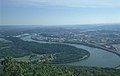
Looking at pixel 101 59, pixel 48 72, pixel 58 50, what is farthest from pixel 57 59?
pixel 48 72

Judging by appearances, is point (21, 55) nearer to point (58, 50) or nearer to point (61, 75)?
point (58, 50)

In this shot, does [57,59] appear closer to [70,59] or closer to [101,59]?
[70,59]

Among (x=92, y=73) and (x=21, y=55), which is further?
(x=21, y=55)

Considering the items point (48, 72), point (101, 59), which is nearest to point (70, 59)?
point (101, 59)

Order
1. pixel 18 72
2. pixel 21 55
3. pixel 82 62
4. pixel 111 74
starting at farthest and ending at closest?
1. pixel 21 55
2. pixel 82 62
3. pixel 111 74
4. pixel 18 72

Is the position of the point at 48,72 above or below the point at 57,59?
above

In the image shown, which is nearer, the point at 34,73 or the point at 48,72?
the point at 34,73

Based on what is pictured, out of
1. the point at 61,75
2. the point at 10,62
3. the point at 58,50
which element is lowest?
the point at 58,50

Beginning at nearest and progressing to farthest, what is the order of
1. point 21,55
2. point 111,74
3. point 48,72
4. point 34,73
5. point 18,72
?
point 18,72 < point 34,73 < point 48,72 < point 111,74 < point 21,55

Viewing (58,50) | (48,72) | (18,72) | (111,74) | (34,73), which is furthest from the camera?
(58,50)
